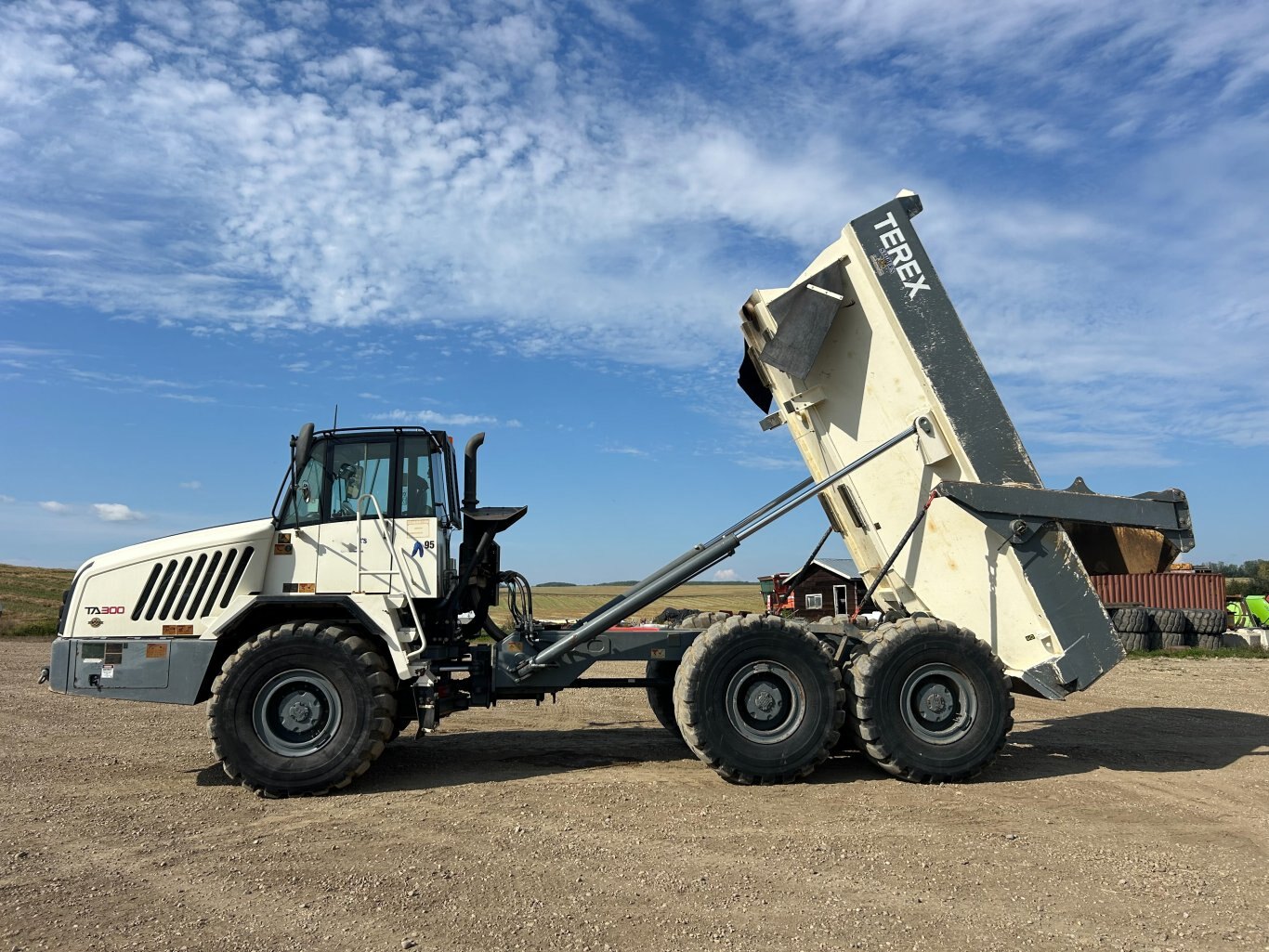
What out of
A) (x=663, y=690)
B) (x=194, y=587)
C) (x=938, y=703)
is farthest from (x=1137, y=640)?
(x=194, y=587)

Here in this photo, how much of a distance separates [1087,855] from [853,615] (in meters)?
3.17

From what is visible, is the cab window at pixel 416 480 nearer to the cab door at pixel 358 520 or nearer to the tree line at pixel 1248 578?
the cab door at pixel 358 520

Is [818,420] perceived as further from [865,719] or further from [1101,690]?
[1101,690]

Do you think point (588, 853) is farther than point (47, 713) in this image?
No

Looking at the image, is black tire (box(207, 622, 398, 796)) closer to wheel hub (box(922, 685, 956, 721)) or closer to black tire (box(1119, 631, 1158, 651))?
wheel hub (box(922, 685, 956, 721))

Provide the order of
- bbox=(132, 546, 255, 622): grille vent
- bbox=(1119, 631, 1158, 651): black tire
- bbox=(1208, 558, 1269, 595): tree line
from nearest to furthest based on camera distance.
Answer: bbox=(132, 546, 255, 622): grille vent < bbox=(1119, 631, 1158, 651): black tire < bbox=(1208, 558, 1269, 595): tree line

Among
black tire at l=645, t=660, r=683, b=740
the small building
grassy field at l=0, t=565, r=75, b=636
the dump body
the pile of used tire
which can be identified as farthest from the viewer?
grassy field at l=0, t=565, r=75, b=636

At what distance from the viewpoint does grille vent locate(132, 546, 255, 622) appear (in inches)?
293

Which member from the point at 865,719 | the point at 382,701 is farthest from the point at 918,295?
the point at 382,701

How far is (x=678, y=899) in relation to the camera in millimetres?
4852

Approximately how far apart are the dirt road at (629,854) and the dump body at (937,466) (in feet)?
4.64

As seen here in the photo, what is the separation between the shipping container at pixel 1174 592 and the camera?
1032 inches

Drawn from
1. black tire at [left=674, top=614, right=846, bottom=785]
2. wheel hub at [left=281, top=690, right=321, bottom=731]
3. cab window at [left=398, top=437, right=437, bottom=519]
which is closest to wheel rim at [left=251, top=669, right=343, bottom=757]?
wheel hub at [left=281, top=690, right=321, bottom=731]

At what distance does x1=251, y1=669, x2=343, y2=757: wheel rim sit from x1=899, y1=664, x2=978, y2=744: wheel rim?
4.85 metres
